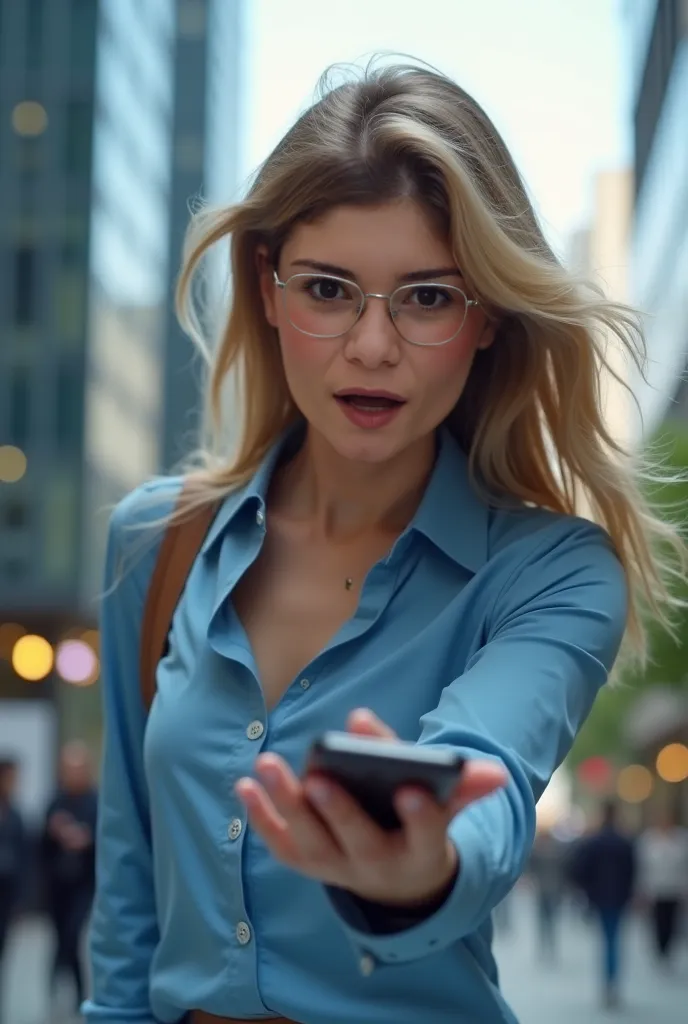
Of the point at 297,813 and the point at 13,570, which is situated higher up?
the point at 297,813

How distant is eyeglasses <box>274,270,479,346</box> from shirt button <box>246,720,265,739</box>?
52 centimetres

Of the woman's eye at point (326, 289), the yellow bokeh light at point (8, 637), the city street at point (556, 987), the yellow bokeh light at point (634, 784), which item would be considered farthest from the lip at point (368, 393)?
the yellow bokeh light at point (634, 784)

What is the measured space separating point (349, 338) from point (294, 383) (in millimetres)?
145

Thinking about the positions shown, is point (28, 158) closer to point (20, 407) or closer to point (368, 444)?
point (20, 407)

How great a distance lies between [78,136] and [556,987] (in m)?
23.7

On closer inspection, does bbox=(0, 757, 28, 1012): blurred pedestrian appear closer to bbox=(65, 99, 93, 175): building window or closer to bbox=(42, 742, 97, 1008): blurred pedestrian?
bbox=(42, 742, 97, 1008): blurred pedestrian

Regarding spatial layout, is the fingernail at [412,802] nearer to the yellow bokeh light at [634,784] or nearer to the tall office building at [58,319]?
the tall office building at [58,319]

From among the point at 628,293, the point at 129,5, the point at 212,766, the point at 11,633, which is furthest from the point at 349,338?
the point at 129,5

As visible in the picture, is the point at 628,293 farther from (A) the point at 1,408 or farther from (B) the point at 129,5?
(B) the point at 129,5

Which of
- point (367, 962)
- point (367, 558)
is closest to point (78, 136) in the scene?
point (367, 558)

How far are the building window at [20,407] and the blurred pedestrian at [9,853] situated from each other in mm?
21501

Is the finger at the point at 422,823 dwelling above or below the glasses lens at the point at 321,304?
below

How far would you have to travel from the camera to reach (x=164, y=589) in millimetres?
2633

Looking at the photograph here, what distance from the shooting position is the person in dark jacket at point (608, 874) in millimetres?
16406
